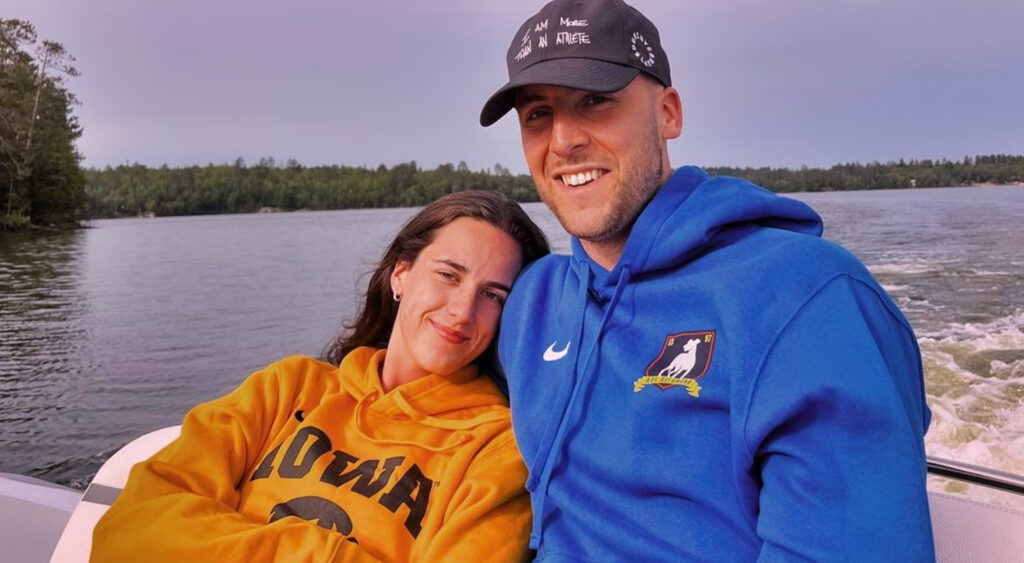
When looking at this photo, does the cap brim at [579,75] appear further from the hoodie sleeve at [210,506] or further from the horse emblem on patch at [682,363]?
the hoodie sleeve at [210,506]

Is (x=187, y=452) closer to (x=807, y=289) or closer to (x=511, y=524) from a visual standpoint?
(x=511, y=524)

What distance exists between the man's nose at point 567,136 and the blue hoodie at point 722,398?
206 mm

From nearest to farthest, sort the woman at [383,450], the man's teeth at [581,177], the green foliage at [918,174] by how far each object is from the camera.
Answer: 1. the woman at [383,450]
2. the man's teeth at [581,177]
3. the green foliage at [918,174]

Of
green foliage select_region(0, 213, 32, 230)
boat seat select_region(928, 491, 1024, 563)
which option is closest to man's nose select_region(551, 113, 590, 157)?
boat seat select_region(928, 491, 1024, 563)

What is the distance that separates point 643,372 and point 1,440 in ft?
29.3

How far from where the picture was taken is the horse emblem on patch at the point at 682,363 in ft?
3.94

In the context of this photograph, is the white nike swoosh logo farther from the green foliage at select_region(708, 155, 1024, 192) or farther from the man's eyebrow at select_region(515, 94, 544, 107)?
the green foliage at select_region(708, 155, 1024, 192)

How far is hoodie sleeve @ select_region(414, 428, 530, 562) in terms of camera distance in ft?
4.51

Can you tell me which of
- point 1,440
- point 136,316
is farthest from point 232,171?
point 1,440

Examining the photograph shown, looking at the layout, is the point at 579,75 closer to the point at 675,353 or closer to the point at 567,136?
the point at 567,136

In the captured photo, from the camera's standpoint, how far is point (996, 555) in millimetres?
1387

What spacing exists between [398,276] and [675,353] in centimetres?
93

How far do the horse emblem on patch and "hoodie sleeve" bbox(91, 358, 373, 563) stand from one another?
638mm

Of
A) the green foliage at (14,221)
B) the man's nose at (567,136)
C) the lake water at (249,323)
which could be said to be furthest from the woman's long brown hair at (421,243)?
the green foliage at (14,221)
